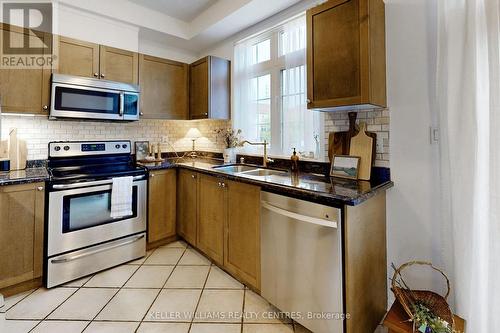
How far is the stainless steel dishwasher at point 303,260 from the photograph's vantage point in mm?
1399

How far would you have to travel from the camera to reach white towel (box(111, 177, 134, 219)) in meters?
2.41

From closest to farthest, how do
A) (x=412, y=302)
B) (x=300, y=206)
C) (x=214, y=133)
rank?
1. (x=412, y=302)
2. (x=300, y=206)
3. (x=214, y=133)

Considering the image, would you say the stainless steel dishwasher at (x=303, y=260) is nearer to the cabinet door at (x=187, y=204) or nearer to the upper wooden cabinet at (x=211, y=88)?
the cabinet door at (x=187, y=204)

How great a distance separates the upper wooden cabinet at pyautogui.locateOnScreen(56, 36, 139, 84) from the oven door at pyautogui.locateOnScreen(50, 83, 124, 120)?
0.21 metres

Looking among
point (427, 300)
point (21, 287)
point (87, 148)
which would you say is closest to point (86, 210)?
point (21, 287)

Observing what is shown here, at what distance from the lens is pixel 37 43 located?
7.59 ft

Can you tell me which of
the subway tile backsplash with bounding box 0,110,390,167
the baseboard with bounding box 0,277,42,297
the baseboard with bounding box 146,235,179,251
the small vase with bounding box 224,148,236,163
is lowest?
the baseboard with bounding box 0,277,42,297

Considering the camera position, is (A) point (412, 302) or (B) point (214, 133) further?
(B) point (214, 133)

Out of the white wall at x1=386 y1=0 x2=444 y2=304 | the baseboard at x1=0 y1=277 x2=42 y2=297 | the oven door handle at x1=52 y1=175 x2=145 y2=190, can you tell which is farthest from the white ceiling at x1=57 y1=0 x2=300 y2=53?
the baseboard at x1=0 y1=277 x2=42 y2=297

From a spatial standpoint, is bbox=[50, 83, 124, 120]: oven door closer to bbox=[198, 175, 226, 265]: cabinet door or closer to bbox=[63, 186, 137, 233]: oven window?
bbox=[63, 186, 137, 233]: oven window

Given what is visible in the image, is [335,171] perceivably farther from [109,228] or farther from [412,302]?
[109,228]

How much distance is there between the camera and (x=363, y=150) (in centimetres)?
189

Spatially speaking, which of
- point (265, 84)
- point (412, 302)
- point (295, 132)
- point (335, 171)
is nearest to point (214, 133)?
point (265, 84)

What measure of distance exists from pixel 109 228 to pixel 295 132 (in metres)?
2.05
